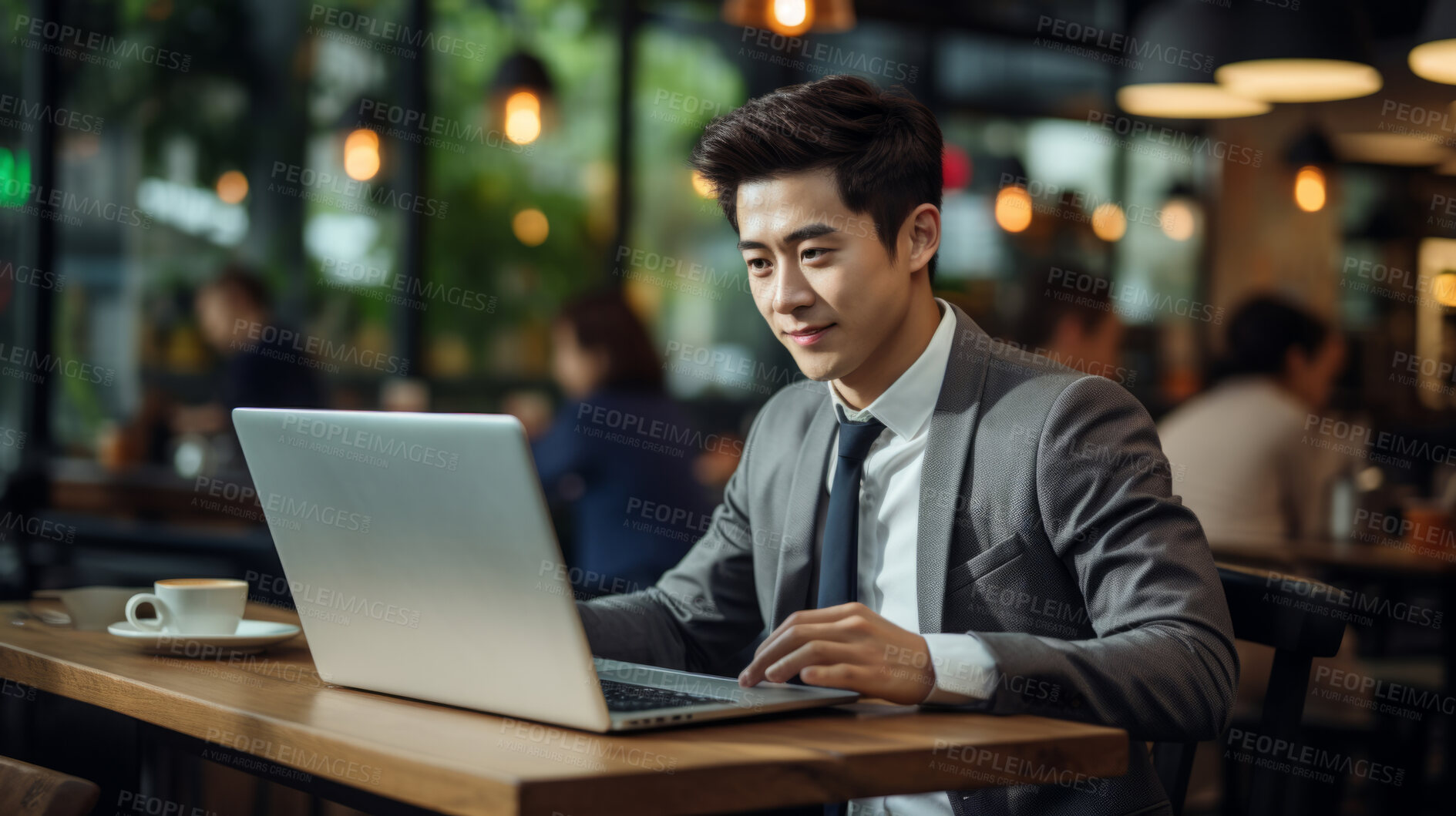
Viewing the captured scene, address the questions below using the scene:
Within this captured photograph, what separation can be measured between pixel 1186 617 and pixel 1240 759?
80.5 inches

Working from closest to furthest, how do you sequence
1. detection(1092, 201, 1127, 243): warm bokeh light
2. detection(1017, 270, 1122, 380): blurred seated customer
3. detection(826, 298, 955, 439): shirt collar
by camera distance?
detection(826, 298, 955, 439): shirt collar
detection(1017, 270, 1122, 380): blurred seated customer
detection(1092, 201, 1127, 243): warm bokeh light

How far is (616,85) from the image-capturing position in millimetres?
6406

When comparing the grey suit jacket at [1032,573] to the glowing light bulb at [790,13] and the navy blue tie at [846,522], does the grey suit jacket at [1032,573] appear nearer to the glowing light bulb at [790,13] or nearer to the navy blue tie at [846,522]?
the navy blue tie at [846,522]

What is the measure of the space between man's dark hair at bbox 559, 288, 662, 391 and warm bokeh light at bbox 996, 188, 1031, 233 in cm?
396

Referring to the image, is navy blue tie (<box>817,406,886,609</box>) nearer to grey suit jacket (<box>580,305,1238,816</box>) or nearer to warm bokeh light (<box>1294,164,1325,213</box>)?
grey suit jacket (<box>580,305,1238,816</box>)

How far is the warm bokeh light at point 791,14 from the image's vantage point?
12.4ft

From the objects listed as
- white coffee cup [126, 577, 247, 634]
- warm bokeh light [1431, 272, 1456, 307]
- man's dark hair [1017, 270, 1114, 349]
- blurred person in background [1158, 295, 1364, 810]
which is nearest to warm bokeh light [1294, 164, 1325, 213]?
warm bokeh light [1431, 272, 1456, 307]

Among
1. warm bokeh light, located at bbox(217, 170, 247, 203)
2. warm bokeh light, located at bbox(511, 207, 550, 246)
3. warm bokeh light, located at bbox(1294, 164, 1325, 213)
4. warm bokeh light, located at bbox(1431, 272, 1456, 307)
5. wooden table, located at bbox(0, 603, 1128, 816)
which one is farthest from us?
warm bokeh light, located at bbox(1431, 272, 1456, 307)

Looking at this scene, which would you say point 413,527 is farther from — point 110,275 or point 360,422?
point 110,275

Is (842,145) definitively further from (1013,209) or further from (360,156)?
(1013,209)

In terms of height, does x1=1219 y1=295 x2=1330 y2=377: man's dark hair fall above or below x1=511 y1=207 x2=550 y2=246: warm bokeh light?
below

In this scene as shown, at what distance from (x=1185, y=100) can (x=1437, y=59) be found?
890 mm

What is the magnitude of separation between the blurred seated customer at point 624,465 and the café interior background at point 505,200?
0.21m

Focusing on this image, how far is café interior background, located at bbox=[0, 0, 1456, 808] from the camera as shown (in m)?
4.21
